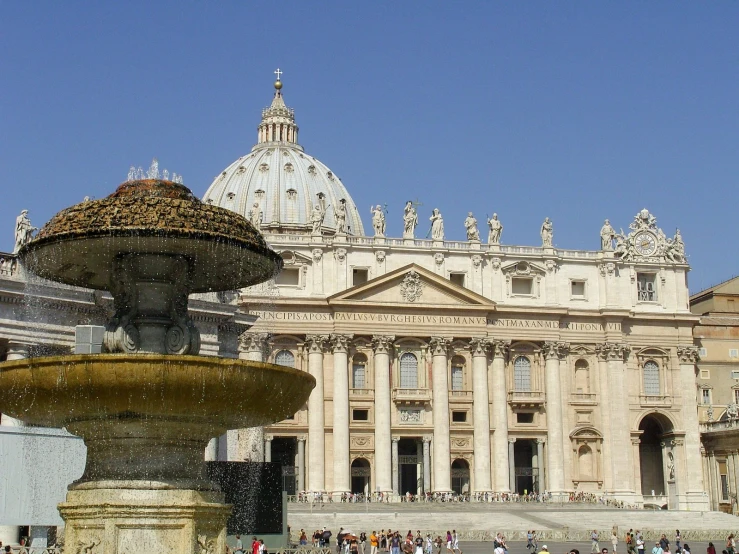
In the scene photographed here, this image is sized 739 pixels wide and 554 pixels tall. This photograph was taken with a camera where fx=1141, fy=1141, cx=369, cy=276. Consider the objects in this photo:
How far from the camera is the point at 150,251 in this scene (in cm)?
→ 1289

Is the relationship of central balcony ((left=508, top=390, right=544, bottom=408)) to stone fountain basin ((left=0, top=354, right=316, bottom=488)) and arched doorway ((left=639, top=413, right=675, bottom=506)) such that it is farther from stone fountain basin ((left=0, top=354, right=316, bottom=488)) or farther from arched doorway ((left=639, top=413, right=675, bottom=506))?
stone fountain basin ((left=0, top=354, right=316, bottom=488))

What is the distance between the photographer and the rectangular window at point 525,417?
6694 centimetres

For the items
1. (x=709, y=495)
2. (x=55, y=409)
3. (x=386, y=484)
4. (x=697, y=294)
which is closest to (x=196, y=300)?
(x=55, y=409)

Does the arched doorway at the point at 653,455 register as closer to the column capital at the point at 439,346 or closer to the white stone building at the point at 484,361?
the white stone building at the point at 484,361

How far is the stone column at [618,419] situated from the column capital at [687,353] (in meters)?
3.49

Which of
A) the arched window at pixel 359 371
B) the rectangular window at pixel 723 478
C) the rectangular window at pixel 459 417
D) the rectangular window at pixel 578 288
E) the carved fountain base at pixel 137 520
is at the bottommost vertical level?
the carved fountain base at pixel 137 520

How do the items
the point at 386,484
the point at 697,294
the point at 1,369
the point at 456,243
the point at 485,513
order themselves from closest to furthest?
the point at 1,369 → the point at 485,513 → the point at 386,484 → the point at 456,243 → the point at 697,294

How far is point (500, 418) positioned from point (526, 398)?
232cm

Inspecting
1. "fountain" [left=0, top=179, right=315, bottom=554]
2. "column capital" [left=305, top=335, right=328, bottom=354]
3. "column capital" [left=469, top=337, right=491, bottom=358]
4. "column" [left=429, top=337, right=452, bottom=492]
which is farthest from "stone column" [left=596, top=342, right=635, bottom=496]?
"fountain" [left=0, top=179, right=315, bottom=554]

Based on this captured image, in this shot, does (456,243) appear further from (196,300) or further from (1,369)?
(1,369)

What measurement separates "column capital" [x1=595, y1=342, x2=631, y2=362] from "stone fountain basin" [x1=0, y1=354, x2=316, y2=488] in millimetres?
57304

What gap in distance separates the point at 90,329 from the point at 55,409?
3536mm

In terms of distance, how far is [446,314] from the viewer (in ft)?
216

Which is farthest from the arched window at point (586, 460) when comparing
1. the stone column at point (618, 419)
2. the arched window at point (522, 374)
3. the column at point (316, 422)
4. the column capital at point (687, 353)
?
the column at point (316, 422)
